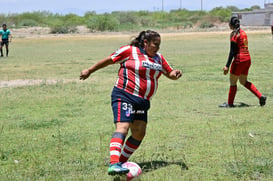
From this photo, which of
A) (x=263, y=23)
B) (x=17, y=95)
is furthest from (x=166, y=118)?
(x=263, y=23)

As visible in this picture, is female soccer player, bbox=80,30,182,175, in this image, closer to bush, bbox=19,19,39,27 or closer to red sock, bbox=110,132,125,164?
red sock, bbox=110,132,125,164

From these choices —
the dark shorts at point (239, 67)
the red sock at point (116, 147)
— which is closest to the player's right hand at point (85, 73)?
the red sock at point (116, 147)

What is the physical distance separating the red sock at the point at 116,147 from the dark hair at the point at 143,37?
118cm

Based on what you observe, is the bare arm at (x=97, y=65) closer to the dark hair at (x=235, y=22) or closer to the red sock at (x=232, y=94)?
the dark hair at (x=235, y=22)

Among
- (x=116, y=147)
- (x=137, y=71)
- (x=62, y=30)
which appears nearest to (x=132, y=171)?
(x=116, y=147)

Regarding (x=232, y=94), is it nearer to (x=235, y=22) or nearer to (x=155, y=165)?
(x=235, y=22)

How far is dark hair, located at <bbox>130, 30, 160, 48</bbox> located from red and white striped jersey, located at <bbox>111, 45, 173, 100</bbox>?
3.3 inches

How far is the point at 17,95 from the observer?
13953mm

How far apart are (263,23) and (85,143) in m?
79.8

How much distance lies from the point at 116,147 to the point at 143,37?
1412mm

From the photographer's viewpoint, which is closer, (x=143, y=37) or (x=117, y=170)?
(x=117, y=170)

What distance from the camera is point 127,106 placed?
6074 mm

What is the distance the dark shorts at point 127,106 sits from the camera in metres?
6.02

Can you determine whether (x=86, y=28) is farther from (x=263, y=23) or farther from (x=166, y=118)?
(x=166, y=118)
